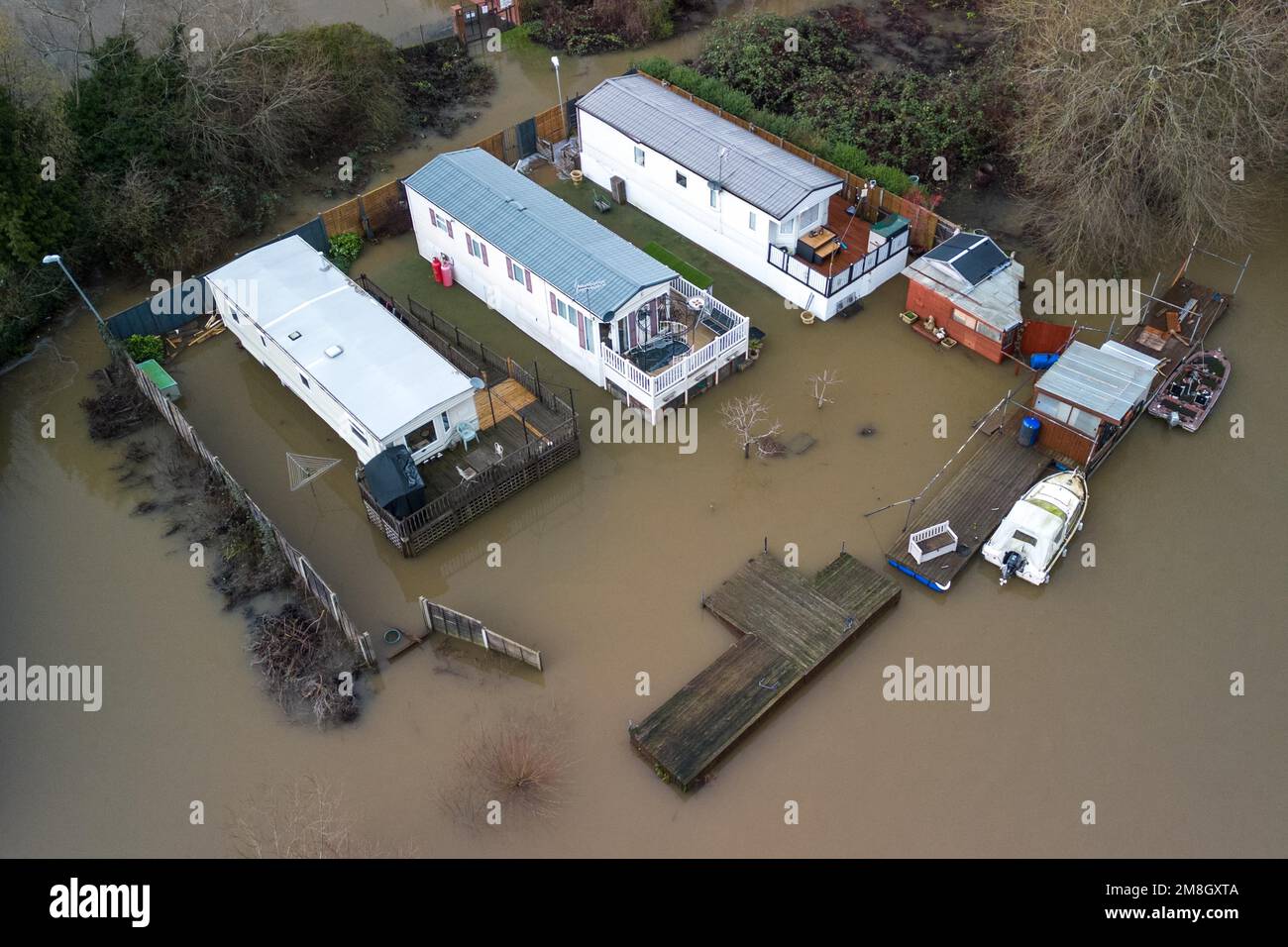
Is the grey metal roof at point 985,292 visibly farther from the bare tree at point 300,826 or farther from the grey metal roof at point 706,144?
the bare tree at point 300,826

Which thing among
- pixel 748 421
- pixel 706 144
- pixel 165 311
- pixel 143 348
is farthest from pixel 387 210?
pixel 748 421

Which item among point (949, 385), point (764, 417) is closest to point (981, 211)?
point (949, 385)

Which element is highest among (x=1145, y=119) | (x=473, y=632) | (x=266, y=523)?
(x=1145, y=119)

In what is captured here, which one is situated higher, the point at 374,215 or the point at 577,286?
the point at 577,286

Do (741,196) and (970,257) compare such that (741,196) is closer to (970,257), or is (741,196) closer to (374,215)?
(970,257)

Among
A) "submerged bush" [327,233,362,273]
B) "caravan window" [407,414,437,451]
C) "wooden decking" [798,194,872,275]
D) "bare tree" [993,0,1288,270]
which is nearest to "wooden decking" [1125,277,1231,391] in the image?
"bare tree" [993,0,1288,270]

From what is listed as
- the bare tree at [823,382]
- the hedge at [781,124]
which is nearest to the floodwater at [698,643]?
the bare tree at [823,382]
